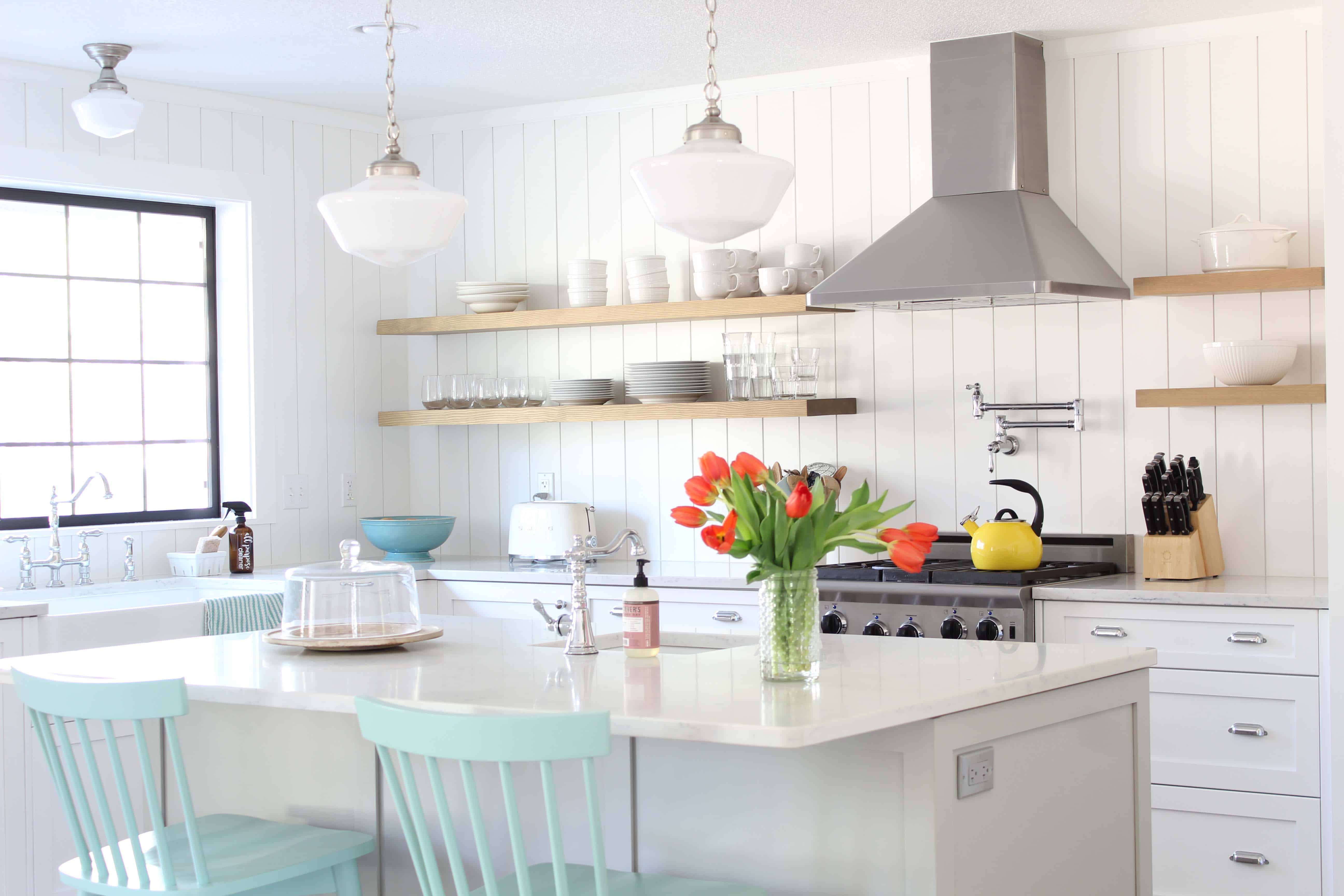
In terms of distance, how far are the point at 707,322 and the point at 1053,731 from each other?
2.85 metres

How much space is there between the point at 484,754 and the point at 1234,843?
102 inches

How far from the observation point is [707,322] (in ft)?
16.2

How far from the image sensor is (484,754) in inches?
70.6

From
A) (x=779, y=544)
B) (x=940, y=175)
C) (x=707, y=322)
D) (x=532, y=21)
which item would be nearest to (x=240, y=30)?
(x=532, y=21)

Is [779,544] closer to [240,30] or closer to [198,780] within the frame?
[198,780]

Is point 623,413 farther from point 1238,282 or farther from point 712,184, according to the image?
point 712,184

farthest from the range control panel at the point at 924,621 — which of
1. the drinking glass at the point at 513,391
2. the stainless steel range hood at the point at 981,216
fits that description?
the drinking glass at the point at 513,391

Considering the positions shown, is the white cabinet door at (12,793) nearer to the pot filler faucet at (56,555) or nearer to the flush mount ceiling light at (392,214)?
the pot filler faucet at (56,555)

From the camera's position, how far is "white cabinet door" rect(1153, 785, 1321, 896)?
3.59 m

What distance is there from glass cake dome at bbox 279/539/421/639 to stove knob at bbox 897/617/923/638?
1.63 m

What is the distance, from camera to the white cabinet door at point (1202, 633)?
3.57 m

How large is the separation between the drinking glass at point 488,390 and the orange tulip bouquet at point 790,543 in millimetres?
2897

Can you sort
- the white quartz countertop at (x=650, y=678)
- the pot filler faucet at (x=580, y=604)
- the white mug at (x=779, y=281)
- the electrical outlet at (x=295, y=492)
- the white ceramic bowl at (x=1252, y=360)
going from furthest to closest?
the electrical outlet at (x=295, y=492), the white mug at (x=779, y=281), the white ceramic bowl at (x=1252, y=360), the pot filler faucet at (x=580, y=604), the white quartz countertop at (x=650, y=678)

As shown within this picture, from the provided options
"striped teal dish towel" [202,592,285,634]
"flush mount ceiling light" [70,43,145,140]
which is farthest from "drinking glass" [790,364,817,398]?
"flush mount ceiling light" [70,43,145,140]
